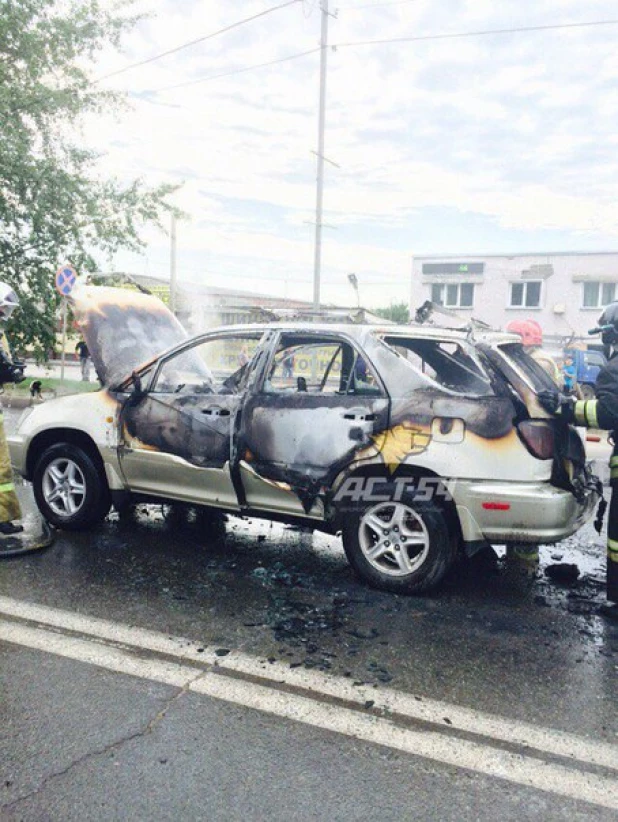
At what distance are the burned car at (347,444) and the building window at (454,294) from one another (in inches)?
1064

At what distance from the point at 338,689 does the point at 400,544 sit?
1.29 metres

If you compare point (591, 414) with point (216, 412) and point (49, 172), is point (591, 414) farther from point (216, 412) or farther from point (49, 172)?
point (49, 172)

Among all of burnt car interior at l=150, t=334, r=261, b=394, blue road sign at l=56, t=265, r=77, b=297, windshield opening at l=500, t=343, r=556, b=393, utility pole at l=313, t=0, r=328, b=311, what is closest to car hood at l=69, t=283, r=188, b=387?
burnt car interior at l=150, t=334, r=261, b=394

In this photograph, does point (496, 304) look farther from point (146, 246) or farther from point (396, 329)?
point (396, 329)

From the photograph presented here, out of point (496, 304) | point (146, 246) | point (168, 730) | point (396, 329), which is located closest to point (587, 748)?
point (168, 730)

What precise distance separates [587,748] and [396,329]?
2.65 meters

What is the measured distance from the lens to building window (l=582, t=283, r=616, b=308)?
2777 centimetres

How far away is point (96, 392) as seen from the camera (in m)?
5.37

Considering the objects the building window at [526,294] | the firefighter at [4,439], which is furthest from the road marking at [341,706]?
the building window at [526,294]

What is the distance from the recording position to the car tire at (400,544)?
4.14m

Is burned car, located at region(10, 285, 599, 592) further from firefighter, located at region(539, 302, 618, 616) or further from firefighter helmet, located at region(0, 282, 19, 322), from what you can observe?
firefighter helmet, located at region(0, 282, 19, 322)

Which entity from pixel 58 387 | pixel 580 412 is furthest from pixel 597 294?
pixel 580 412

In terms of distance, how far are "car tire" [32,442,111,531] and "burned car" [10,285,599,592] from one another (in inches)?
0.6

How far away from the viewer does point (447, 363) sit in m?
4.63
